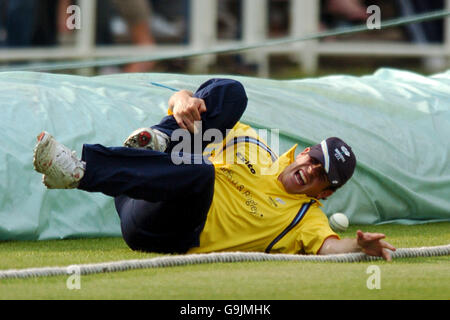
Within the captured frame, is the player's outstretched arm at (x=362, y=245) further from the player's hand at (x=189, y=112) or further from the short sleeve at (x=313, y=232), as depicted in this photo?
the player's hand at (x=189, y=112)

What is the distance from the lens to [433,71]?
449 inches

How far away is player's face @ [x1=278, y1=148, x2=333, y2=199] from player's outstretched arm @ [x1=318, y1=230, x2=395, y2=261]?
0.74 feet

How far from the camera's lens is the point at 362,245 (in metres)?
3.60

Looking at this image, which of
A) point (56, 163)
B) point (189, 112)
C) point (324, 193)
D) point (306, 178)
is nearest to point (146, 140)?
point (189, 112)

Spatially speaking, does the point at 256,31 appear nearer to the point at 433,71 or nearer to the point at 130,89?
the point at 433,71

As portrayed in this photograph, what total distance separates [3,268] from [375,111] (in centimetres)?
244

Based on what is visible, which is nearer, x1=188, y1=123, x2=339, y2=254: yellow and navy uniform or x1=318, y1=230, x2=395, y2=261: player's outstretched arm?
x1=318, y1=230, x2=395, y2=261: player's outstretched arm

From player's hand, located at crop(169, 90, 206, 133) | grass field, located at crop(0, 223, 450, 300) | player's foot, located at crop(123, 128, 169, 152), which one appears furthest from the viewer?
player's hand, located at crop(169, 90, 206, 133)

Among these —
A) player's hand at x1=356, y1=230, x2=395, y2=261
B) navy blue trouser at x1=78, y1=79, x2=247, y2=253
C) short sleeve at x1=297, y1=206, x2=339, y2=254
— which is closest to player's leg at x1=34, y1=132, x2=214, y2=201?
navy blue trouser at x1=78, y1=79, x2=247, y2=253

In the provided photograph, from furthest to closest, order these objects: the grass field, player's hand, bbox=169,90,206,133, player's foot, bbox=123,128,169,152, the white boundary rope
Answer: player's hand, bbox=169,90,206,133
player's foot, bbox=123,128,169,152
the white boundary rope
the grass field

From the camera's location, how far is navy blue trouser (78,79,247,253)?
11.2ft

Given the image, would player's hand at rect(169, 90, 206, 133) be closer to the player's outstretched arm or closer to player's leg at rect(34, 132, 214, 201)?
player's leg at rect(34, 132, 214, 201)

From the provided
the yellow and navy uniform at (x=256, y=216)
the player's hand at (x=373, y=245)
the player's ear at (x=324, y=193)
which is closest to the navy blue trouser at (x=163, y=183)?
the yellow and navy uniform at (x=256, y=216)
